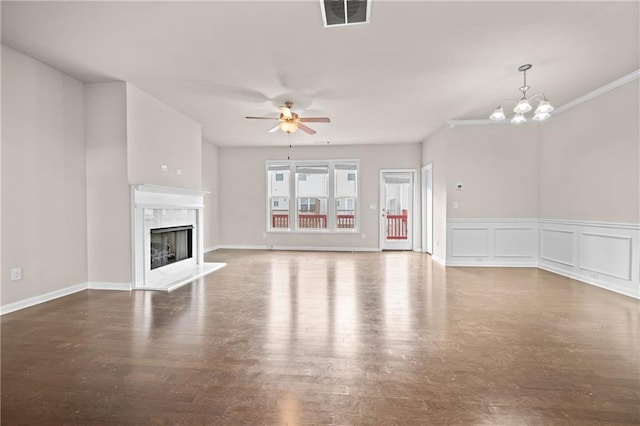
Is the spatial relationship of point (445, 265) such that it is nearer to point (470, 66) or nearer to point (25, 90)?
point (470, 66)

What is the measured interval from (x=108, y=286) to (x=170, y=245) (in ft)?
3.83

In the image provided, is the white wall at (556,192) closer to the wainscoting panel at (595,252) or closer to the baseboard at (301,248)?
the wainscoting panel at (595,252)

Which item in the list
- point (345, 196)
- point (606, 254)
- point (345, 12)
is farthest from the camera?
point (345, 196)

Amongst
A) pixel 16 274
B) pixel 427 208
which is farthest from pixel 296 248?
pixel 16 274

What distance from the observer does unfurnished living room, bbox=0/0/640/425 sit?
1.97 meters

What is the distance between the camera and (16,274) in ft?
11.4

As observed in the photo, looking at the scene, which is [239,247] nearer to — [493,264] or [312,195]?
[312,195]

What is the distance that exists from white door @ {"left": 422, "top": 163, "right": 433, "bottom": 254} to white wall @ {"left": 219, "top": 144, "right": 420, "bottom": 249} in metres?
0.33

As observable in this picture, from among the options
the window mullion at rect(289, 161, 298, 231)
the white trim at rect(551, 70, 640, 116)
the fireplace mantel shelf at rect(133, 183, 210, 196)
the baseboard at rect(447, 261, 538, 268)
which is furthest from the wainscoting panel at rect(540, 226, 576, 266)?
the fireplace mantel shelf at rect(133, 183, 210, 196)

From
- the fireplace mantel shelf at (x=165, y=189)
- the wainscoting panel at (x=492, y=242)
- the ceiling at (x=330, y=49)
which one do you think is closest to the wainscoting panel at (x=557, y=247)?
the wainscoting panel at (x=492, y=242)

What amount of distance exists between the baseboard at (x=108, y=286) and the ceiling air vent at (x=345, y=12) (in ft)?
13.5

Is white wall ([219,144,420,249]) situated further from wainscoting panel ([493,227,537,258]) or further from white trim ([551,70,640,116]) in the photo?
white trim ([551,70,640,116])

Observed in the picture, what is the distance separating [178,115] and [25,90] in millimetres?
2147

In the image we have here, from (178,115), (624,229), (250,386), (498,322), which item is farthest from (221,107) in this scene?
(624,229)
